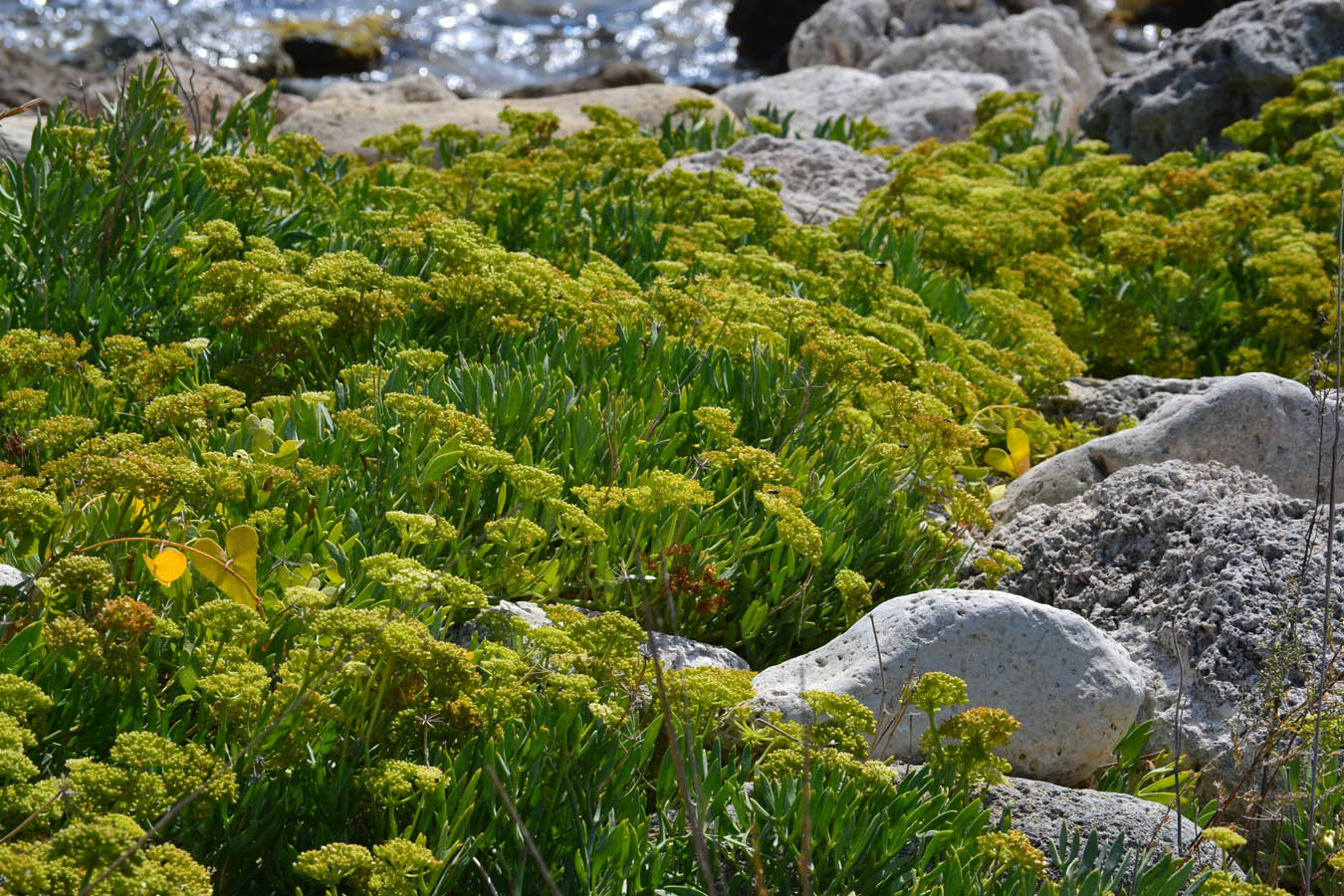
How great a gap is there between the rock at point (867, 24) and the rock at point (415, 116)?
5.23 metres

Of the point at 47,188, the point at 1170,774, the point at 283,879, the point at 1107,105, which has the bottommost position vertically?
the point at 1170,774

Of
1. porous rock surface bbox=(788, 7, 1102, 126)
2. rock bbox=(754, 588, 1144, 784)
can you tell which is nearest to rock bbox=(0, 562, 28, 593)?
rock bbox=(754, 588, 1144, 784)

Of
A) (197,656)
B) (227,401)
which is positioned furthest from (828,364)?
(197,656)

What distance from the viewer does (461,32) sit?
21188mm

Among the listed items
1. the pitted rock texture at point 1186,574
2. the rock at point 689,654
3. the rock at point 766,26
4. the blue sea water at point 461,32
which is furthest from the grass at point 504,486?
the rock at point 766,26

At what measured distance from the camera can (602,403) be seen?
14.4ft

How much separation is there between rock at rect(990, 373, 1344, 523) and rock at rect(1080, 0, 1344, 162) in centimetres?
509

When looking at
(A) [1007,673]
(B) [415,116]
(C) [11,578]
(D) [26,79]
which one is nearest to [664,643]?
(A) [1007,673]

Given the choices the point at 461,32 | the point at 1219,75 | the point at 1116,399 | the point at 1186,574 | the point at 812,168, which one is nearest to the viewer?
the point at 1186,574

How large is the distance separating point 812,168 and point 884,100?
2756 mm

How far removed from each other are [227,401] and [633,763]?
63.2 inches

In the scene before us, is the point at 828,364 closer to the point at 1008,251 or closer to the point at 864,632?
the point at 864,632

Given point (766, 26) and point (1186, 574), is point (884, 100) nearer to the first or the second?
point (1186, 574)

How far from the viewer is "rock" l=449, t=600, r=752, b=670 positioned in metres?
3.33
